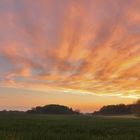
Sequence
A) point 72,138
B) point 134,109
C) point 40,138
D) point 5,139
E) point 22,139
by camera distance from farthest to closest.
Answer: point 134,109
point 72,138
point 40,138
point 22,139
point 5,139

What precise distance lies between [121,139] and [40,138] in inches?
219

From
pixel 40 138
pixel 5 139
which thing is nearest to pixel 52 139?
pixel 40 138

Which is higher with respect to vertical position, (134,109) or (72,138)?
(134,109)

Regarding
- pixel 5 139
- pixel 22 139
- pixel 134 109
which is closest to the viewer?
pixel 5 139

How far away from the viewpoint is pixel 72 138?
21781mm

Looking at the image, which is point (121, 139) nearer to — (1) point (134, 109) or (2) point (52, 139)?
(2) point (52, 139)

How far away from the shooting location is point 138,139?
22422mm

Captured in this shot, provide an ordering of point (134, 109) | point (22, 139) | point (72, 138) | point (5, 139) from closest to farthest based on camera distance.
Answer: point (5, 139), point (22, 139), point (72, 138), point (134, 109)

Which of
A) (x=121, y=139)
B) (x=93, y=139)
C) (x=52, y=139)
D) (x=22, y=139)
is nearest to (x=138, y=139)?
(x=121, y=139)

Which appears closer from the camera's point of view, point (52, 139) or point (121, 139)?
point (52, 139)

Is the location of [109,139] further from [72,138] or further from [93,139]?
[72,138]

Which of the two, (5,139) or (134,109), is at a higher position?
(134,109)

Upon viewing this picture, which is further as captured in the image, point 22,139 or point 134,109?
point 134,109

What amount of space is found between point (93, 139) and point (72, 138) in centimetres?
146
